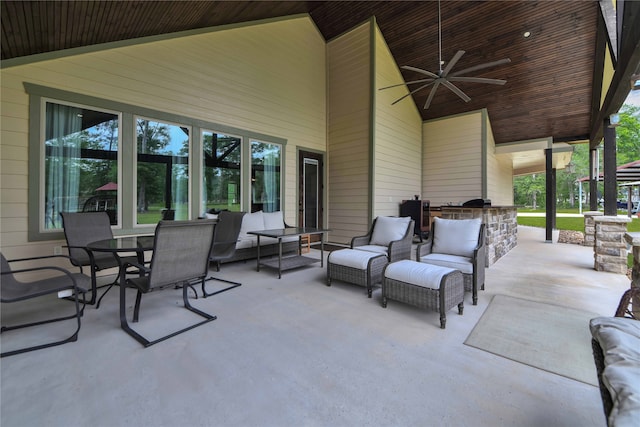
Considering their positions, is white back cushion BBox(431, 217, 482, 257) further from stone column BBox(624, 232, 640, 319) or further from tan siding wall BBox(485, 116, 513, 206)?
tan siding wall BBox(485, 116, 513, 206)

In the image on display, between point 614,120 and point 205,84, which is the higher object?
point 205,84

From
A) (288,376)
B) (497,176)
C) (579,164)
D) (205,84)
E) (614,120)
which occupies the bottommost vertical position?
(288,376)

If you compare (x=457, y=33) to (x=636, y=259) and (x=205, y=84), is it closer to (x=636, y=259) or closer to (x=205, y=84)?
(x=205, y=84)

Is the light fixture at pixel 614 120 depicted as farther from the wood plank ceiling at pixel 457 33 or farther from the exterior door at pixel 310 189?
the exterior door at pixel 310 189

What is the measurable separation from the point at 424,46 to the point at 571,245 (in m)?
6.86

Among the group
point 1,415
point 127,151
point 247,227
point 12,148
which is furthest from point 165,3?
point 1,415

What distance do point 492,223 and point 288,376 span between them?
5.08m

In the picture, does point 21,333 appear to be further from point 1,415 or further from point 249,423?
point 249,423

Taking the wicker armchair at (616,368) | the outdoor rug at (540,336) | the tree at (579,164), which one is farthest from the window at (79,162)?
the tree at (579,164)

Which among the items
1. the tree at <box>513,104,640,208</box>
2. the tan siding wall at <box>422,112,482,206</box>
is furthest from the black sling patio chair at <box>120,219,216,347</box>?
the tree at <box>513,104,640,208</box>

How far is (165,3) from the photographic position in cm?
383

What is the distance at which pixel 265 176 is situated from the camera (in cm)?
640

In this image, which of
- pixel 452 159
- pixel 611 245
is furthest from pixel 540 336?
pixel 452 159

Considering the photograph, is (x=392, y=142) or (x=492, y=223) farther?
(x=392, y=142)
